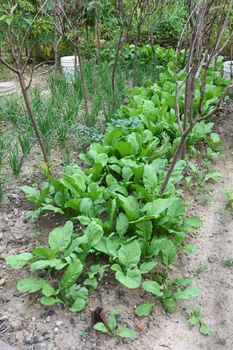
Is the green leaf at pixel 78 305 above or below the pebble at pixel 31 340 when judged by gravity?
above

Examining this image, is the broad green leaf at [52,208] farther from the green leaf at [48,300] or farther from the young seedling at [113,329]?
the young seedling at [113,329]

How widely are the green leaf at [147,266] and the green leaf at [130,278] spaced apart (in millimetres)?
78

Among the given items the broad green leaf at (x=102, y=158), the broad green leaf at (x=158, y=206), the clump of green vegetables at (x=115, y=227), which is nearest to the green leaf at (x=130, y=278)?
the clump of green vegetables at (x=115, y=227)

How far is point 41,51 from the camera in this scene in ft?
23.6

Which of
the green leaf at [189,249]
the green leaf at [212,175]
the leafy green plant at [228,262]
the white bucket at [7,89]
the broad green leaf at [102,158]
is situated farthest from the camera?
the white bucket at [7,89]

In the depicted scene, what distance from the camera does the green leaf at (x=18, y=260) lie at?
2.27 m

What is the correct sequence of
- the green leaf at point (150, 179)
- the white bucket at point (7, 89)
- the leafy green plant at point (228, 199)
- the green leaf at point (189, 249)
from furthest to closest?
the white bucket at point (7, 89)
the leafy green plant at point (228, 199)
the green leaf at point (150, 179)
the green leaf at point (189, 249)

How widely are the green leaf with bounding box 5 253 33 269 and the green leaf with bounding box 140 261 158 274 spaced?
→ 0.62 m

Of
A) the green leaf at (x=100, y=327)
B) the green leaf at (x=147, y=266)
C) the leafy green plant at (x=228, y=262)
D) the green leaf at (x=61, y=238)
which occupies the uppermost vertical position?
the green leaf at (x=61, y=238)

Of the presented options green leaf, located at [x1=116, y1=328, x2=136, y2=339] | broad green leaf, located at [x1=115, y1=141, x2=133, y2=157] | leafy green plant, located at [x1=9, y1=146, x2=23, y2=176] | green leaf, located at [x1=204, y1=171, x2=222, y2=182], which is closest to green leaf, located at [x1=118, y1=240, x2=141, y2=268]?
green leaf, located at [x1=116, y1=328, x2=136, y2=339]

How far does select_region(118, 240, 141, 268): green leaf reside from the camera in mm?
2316

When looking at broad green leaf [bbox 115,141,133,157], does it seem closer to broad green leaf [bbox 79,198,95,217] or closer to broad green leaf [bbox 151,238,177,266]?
broad green leaf [bbox 79,198,95,217]

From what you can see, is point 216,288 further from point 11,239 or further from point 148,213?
point 11,239

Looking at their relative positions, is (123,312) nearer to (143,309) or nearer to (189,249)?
(143,309)
